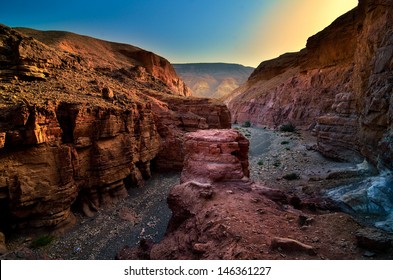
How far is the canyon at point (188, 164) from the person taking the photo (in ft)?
19.4

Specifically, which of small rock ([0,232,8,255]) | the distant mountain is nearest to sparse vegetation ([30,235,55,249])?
small rock ([0,232,8,255])

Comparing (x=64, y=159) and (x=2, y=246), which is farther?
(x=64, y=159)

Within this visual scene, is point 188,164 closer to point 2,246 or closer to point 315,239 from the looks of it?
point 315,239

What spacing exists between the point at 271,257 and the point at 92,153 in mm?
11386

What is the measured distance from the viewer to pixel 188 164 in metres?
9.45

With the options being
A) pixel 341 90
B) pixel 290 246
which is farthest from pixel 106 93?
pixel 341 90

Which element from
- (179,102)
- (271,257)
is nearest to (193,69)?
(179,102)

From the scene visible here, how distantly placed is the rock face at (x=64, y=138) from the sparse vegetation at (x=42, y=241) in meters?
0.56

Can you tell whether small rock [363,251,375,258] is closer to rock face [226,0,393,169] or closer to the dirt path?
rock face [226,0,393,169]

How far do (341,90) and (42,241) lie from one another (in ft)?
100

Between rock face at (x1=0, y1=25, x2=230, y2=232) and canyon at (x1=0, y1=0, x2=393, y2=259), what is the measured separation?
59mm

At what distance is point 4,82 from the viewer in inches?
492

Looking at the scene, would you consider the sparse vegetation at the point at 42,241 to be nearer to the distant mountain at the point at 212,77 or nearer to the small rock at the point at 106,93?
the small rock at the point at 106,93

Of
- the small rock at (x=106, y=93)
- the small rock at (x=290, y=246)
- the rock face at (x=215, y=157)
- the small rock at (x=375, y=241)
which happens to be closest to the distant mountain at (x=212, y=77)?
the small rock at (x=106, y=93)
